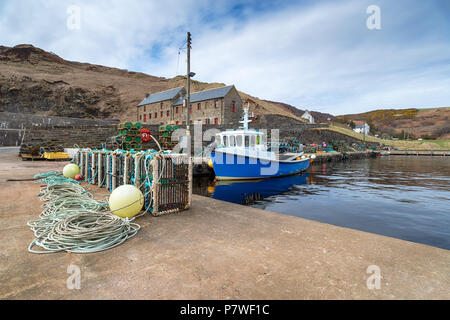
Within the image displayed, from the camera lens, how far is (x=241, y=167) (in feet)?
40.7

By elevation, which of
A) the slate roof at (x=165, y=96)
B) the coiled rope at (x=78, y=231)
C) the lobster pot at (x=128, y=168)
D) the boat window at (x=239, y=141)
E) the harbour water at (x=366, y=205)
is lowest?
the harbour water at (x=366, y=205)

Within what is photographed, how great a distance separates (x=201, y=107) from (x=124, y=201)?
35.2 m

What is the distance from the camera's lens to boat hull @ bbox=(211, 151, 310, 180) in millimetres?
12086

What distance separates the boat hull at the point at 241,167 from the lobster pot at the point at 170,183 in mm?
7446

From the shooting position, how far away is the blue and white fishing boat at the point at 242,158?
39.6ft

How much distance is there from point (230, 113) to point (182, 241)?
3417 cm

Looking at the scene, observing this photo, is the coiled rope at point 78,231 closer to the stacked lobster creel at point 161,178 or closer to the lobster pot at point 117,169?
the stacked lobster creel at point 161,178

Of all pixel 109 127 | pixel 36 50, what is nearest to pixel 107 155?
pixel 109 127

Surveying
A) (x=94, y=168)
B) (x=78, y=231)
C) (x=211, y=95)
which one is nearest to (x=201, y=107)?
(x=211, y=95)

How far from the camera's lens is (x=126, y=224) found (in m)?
3.23

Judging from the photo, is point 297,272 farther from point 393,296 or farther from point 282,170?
point 282,170

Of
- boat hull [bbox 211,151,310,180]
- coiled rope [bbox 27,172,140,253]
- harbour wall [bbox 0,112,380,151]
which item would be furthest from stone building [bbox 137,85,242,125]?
coiled rope [bbox 27,172,140,253]

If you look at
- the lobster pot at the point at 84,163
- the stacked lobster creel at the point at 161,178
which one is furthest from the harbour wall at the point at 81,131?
the stacked lobster creel at the point at 161,178
